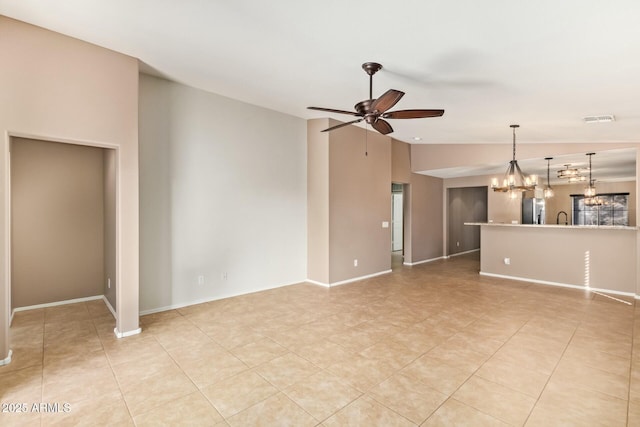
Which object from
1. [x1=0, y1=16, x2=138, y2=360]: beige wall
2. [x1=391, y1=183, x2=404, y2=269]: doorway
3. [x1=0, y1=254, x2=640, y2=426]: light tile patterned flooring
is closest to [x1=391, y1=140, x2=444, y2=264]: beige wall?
[x1=391, y1=183, x2=404, y2=269]: doorway

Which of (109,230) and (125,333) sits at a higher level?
(109,230)

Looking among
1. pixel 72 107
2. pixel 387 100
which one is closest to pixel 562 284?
pixel 387 100

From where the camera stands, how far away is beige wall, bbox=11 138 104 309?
13.7ft

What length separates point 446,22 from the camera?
7.77 feet

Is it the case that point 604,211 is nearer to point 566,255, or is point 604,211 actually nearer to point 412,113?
point 566,255

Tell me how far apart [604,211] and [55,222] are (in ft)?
46.4

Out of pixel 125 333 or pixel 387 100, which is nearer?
pixel 387 100

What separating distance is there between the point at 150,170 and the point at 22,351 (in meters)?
2.27

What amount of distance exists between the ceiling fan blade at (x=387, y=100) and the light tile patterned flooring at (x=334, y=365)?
237cm

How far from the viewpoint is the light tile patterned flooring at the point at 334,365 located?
7.02 feet

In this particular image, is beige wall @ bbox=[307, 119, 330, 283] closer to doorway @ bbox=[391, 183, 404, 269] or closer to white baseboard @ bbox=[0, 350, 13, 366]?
white baseboard @ bbox=[0, 350, 13, 366]

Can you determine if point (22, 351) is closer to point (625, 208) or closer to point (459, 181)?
point (459, 181)

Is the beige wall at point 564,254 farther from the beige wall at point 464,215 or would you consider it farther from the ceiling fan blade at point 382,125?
the ceiling fan blade at point 382,125

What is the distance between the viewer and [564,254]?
5.75 metres
